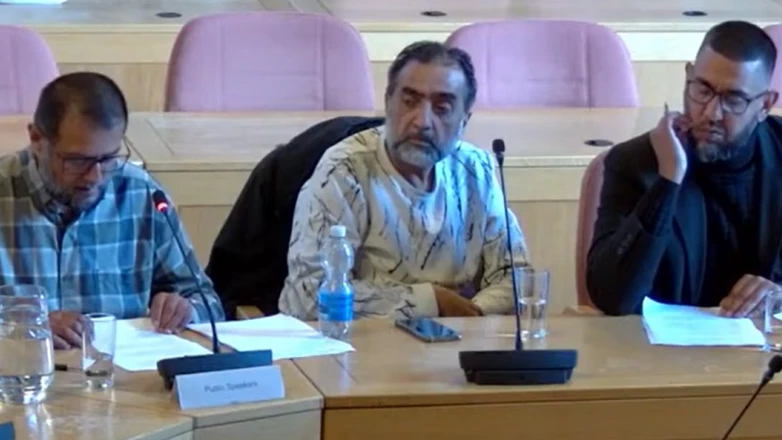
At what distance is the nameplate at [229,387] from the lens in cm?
204

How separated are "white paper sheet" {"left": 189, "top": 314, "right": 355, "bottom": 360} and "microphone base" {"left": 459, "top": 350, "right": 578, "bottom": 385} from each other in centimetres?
25

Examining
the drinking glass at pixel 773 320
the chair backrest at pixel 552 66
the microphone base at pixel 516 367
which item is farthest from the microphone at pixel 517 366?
the chair backrest at pixel 552 66

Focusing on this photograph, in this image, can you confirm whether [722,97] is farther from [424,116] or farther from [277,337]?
[277,337]

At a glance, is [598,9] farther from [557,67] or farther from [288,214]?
[288,214]

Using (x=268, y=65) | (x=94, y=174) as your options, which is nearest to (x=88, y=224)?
(x=94, y=174)

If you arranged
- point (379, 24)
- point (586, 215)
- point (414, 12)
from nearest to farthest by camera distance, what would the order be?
point (586, 215)
point (379, 24)
point (414, 12)

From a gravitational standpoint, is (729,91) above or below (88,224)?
above

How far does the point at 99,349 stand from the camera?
2164 millimetres

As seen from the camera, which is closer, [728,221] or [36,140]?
[36,140]

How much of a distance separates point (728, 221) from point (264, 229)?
3.13 feet

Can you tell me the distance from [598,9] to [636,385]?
3421 millimetres

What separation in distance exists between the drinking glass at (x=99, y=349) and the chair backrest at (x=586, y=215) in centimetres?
121

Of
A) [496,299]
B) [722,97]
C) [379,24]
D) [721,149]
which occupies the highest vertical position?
[722,97]

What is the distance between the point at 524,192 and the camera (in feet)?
11.8
